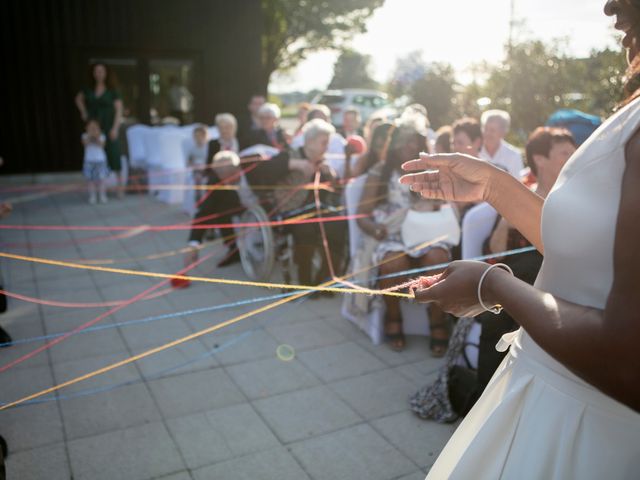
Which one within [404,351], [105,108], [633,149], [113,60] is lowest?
[404,351]

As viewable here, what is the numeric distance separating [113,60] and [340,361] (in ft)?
31.2

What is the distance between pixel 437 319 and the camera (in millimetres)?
3943

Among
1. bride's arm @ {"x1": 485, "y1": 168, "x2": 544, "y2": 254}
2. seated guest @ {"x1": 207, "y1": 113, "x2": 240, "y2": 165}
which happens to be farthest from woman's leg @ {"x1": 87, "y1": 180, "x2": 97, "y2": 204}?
bride's arm @ {"x1": 485, "y1": 168, "x2": 544, "y2": 254}

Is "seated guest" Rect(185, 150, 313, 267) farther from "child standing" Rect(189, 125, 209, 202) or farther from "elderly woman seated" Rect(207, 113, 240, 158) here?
"child standing" Rect(189, 125, 209, 202)

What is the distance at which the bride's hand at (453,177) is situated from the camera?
4.81ft

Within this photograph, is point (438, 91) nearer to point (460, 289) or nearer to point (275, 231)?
point (275, 231)

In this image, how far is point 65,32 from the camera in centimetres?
1048

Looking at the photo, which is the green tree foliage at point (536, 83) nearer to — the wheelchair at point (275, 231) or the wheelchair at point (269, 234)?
the wheelchair at point (275, 231)

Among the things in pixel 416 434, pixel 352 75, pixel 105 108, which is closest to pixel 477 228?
pixel 416 434

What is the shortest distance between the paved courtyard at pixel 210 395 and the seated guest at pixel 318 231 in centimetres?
35

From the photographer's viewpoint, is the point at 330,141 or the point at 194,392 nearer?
the point at 194,392

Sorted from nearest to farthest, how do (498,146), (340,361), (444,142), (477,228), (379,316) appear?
(477,228) < (340,361) < (379,316) < (444,142) < (498,146)

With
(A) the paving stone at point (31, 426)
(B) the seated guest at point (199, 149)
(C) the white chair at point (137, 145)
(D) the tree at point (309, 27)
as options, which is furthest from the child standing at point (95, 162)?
(D) the tree at point (309, 27)

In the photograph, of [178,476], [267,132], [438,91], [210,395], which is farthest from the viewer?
[438,91]
